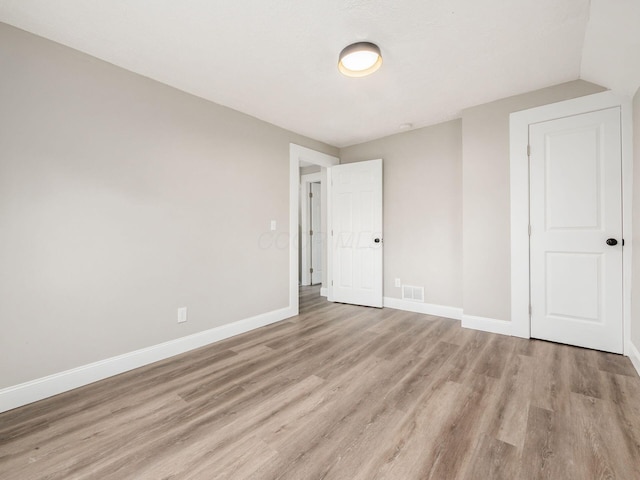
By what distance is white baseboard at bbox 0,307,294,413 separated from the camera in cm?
180

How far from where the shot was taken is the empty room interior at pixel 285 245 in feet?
4.95

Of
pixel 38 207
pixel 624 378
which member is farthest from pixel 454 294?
pixel 38 207

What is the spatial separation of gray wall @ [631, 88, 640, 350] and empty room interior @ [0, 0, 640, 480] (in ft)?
0.13

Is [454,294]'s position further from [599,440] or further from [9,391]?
[9,391]

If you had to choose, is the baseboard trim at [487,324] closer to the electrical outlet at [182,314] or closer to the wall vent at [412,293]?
Result: the wall vent at [412,293]

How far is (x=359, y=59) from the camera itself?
2.08 metres

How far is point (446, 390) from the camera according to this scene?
192cm

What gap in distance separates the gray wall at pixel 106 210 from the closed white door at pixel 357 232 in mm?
1677

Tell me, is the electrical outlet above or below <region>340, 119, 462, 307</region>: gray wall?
below

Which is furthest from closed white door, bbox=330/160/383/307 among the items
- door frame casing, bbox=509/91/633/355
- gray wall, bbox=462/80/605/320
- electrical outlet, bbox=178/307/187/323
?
electrical outlet, bbox=178/307/187/323

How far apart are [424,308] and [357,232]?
144 cm

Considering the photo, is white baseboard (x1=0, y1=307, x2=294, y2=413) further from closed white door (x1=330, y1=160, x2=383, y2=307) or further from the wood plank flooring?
closed white door (x1=330, y1=160, x2=383, y2=307)

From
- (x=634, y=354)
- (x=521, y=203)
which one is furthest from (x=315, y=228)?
(x=634, y=354)

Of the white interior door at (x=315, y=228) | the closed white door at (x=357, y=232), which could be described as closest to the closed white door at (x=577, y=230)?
the closed white door at (x=357, y=232)
